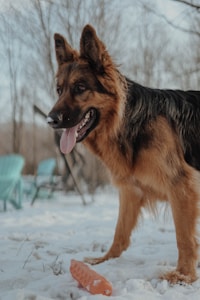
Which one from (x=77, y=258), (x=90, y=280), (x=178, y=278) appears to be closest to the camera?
(x=90, y=280)

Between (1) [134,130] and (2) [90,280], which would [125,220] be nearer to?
(1) [134,130]

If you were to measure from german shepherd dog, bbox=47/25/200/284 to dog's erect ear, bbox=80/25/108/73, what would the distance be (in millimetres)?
11

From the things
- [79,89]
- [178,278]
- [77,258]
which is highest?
[79,89]

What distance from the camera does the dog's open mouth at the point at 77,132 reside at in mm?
3691

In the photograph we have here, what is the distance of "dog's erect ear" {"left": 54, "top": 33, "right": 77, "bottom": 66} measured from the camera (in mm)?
4133

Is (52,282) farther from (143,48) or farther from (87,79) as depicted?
(143,48)

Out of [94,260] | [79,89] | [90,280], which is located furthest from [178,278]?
[79,89]

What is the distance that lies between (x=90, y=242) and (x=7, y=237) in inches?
58.0

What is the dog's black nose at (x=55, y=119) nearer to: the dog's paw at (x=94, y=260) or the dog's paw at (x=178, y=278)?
the dog's paw at (x=94, y=260)

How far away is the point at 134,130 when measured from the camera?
12.3ft

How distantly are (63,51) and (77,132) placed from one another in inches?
43.3

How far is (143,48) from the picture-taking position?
16672mm

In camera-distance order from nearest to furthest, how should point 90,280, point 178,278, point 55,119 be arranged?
point 90,280, point 178,278, point 55,119

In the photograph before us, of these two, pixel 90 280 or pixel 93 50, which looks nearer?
pixel 90 280
